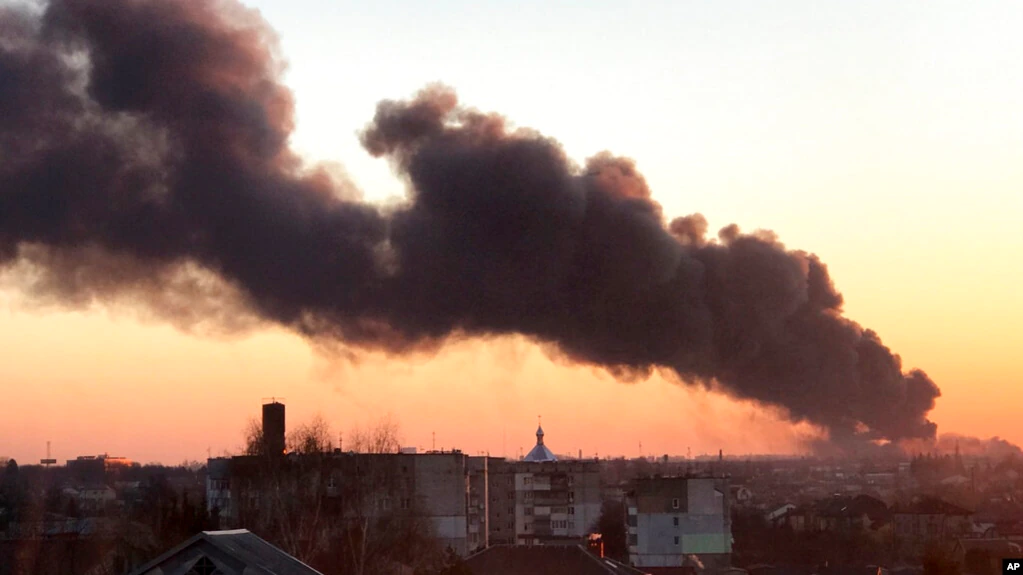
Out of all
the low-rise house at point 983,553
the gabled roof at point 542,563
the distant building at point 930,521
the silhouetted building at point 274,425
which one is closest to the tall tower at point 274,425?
the silhouetted building at point 274,425

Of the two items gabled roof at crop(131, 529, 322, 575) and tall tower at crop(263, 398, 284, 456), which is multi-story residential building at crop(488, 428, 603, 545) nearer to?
tall tower at crop(263, 398, 284, 456)

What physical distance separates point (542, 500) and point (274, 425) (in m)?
32.2

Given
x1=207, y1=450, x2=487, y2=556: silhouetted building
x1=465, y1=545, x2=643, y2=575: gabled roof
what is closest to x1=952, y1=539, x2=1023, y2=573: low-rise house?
x1=465, y1=545, x2=643, y2=575: gabled roof

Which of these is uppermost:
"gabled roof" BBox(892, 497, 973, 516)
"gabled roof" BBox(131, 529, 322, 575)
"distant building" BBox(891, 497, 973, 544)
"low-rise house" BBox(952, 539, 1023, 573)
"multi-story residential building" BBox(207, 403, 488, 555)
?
"multi-story residential building" BBox(207, 403, 488, 555)

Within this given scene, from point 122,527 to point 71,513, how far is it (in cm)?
3312

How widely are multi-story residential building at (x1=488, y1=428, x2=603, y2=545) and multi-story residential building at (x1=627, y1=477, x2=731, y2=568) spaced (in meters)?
14.5

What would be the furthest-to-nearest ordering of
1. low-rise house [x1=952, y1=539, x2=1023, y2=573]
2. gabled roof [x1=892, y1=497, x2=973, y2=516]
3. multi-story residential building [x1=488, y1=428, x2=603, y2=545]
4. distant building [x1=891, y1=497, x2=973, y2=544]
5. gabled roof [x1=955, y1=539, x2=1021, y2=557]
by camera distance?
multi-story residential building [x1=488, y1=428, x2=603, y2=545]
gabled roof [x1=892, y1=497, x2=973, y2=516]
distant building [x1=891, y1=497, x2=973, y2=544]
gabled roof [x1=955, y1=539, x2=1021, y2=557]
low-rise house [x1=952, y1=539, x2=1023, y2=573]

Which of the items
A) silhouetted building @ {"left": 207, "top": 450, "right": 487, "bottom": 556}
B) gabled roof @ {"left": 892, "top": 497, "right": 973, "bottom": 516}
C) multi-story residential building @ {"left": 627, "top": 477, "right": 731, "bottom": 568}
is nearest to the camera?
silhouetted building @ {"left": 207, "top": 450, "right": 487, "bottom": 556}

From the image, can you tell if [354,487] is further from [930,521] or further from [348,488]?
[930,521]

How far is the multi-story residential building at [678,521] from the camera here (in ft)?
248

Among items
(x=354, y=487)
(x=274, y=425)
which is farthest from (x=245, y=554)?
(x=274, y=425)

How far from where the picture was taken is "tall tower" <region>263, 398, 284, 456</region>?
206ft

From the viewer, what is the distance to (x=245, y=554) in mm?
26000

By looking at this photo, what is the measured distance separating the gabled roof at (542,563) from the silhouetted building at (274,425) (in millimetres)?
10600
